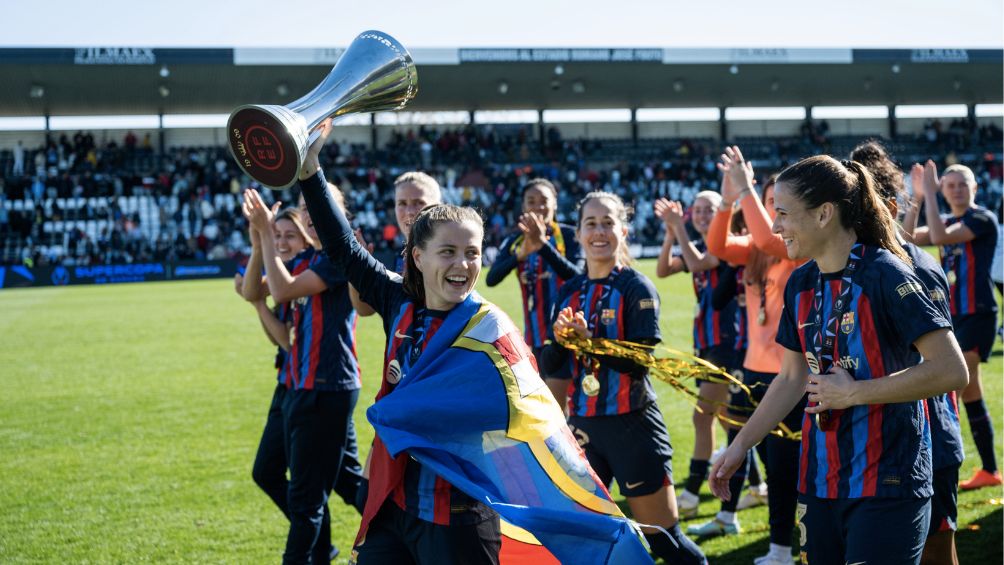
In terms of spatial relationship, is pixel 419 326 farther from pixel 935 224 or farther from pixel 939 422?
pixel 935 224

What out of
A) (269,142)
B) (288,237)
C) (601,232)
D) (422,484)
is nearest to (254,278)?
(288,237)

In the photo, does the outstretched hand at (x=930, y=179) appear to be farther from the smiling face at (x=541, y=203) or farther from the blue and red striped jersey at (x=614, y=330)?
the smiling face at (x=541, y=203)

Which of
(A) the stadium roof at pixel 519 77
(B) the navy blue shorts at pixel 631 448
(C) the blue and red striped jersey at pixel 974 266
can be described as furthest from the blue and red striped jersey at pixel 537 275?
(A) the stadium roof at pixel 519 77

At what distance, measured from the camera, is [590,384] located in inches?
170

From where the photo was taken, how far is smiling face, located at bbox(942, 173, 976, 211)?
6.26 m

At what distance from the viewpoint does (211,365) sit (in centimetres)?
1260

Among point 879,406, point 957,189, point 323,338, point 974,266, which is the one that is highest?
A: point 957,189

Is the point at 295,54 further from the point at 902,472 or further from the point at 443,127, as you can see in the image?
the point at 902,472

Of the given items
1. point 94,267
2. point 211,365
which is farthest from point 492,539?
point 94,267

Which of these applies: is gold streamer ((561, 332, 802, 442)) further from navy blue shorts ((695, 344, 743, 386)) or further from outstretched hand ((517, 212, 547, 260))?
navy blue shorts ((695, 344, 743, 386))

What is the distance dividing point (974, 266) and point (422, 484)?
5.29m

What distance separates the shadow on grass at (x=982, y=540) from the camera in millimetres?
4680

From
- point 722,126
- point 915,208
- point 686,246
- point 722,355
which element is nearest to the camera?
point 686,246

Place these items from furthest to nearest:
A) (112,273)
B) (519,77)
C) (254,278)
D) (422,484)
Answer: (519,77)
(112,273)
(254,278)
(422,484)
